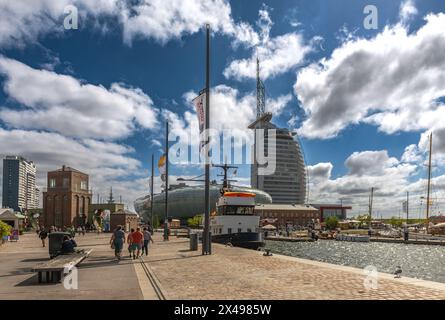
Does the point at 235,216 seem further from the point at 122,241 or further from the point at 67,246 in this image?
the point at 67,246

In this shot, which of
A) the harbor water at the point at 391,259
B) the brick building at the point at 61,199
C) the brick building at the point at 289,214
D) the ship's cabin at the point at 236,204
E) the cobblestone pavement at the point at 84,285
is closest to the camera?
the cobblestone pavement at the point at 84,285

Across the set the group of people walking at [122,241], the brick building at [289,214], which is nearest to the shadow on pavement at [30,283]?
the group of people walking at [122,241]

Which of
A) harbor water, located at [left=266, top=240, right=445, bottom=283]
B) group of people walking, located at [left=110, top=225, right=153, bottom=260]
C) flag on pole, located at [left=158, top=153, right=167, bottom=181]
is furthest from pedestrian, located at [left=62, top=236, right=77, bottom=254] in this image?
harbor water, located at [left=266, top=240, right=445, bottom=283]

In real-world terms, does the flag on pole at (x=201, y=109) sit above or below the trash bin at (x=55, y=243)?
above

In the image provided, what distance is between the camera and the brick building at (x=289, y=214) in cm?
15538

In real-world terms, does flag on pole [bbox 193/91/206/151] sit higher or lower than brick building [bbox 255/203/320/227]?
higher

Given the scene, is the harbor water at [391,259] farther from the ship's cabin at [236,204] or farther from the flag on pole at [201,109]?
the flag on pole at [201,109]

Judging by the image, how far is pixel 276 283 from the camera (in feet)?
41.3

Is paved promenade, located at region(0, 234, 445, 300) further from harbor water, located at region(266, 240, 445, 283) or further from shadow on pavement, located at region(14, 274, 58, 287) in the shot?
harbor water, located at region(266, 240, 445, 283)

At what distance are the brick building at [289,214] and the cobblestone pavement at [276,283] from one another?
137 meters

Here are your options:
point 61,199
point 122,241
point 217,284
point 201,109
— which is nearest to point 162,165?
point 201,109

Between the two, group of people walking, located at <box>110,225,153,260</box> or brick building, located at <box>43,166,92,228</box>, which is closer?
group of people walking, located at <box>110,225,153,260</box>

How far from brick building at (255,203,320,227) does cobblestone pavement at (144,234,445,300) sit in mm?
136898

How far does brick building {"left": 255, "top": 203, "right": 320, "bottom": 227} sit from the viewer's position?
510 ft
